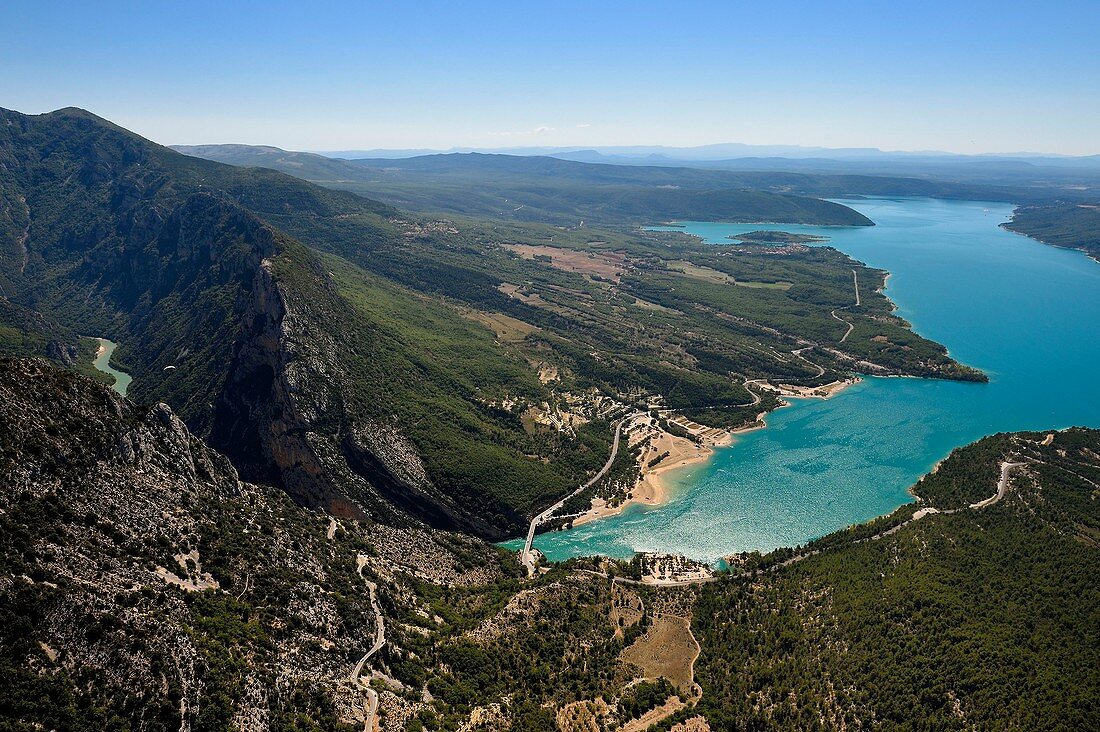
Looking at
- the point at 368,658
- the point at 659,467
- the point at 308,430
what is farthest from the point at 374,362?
the point at 368,658

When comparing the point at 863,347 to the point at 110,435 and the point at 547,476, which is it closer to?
the point at 547,476

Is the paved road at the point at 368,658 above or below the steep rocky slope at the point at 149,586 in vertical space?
below

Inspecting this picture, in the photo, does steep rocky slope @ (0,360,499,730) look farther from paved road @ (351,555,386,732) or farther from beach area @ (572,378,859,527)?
beach area @ (572,378,859,527)

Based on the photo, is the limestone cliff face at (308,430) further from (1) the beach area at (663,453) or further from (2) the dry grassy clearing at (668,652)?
(2) the dry grassy clearing at (668,652)

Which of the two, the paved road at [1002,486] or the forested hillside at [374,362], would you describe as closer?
the paved road at [1002,486]

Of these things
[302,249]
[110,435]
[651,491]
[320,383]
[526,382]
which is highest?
[302,249]

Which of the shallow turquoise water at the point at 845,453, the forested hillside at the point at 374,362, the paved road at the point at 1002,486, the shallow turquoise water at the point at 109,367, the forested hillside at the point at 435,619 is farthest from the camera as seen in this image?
the shallow turquoise water at the point at 109,367

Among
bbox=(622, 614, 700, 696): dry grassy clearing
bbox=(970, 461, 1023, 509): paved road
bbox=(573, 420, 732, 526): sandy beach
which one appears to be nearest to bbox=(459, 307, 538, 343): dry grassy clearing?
bbox=(573, 420, 732, 526): sandy beach

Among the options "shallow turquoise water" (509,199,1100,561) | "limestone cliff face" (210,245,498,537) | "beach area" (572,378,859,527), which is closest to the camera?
"shallow turquoise water" (509,199,1100,561)

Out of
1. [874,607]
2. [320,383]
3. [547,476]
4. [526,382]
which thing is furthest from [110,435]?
[526,382]

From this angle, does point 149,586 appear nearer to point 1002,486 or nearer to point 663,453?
point 663,453

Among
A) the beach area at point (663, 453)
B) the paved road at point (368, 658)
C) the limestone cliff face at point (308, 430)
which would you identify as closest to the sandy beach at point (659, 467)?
the beach area at point (663, 453)
